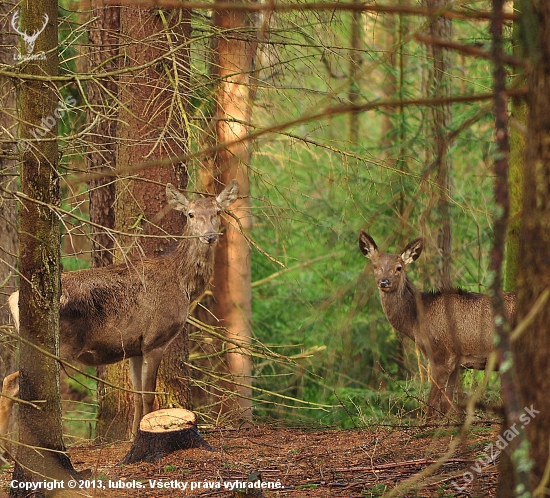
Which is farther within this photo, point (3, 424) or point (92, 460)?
point (92, 460)

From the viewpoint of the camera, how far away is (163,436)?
8734 mm

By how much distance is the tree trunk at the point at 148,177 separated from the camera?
394 inches

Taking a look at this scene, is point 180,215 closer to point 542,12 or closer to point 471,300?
point 471,300

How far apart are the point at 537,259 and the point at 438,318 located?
23.2 ft

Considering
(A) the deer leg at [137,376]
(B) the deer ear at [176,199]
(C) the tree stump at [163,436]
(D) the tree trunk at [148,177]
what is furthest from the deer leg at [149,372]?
(B) the deer ear at [176,199]

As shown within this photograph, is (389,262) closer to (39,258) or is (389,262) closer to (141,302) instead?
(141,302)

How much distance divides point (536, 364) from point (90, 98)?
9.81 metres

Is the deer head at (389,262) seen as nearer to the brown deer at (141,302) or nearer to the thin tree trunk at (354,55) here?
the thin tree trunk at (354,55)

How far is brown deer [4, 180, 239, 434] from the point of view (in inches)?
361

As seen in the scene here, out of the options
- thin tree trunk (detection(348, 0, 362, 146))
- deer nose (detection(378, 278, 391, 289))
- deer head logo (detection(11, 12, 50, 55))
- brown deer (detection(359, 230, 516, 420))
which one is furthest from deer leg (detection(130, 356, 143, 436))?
deer head logo (detection(11, 12, 50, 55))

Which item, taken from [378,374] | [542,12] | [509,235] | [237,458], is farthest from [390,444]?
[378,374]

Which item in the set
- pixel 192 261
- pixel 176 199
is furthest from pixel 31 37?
pixel 192 261

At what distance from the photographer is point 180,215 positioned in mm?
10844

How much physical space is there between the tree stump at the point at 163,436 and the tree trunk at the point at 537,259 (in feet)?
17.7
